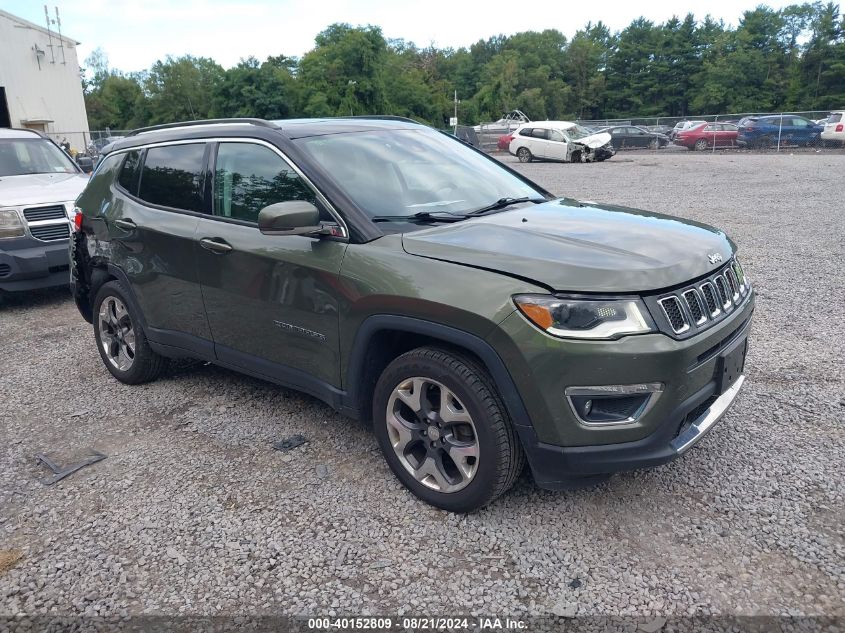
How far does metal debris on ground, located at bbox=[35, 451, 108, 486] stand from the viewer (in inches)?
147

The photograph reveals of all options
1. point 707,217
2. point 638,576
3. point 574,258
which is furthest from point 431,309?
point 707,217

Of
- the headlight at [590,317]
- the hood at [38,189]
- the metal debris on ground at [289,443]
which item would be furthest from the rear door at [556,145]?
the headlight at [590,317]

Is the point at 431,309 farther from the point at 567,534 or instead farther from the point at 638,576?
the point at 638,576

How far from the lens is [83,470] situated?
3805 mm

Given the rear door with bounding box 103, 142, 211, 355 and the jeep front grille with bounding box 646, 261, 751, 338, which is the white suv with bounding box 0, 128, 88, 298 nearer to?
the rear door with bounding box 103, 142, 211, 355

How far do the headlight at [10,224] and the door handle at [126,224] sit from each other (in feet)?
10.7

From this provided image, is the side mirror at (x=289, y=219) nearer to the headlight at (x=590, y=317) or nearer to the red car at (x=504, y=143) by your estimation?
the headlight at (x=590, y=317)

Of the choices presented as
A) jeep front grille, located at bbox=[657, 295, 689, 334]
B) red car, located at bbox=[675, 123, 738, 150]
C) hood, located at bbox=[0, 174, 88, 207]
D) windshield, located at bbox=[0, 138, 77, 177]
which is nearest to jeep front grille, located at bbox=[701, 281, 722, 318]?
jeep front grille, located at bbox=[657, 295, 689, 334]

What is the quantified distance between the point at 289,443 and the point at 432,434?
47.4 inches

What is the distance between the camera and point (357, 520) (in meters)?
3.22

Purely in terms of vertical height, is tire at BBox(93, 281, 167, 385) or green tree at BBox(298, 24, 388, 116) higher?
green tree at BBox(298, 24, 388, 116)

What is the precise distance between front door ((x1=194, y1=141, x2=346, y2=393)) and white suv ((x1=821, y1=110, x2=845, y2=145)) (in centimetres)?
3126

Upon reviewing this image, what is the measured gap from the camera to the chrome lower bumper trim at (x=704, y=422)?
2.88m

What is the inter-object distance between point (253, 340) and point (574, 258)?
1.95 metres
